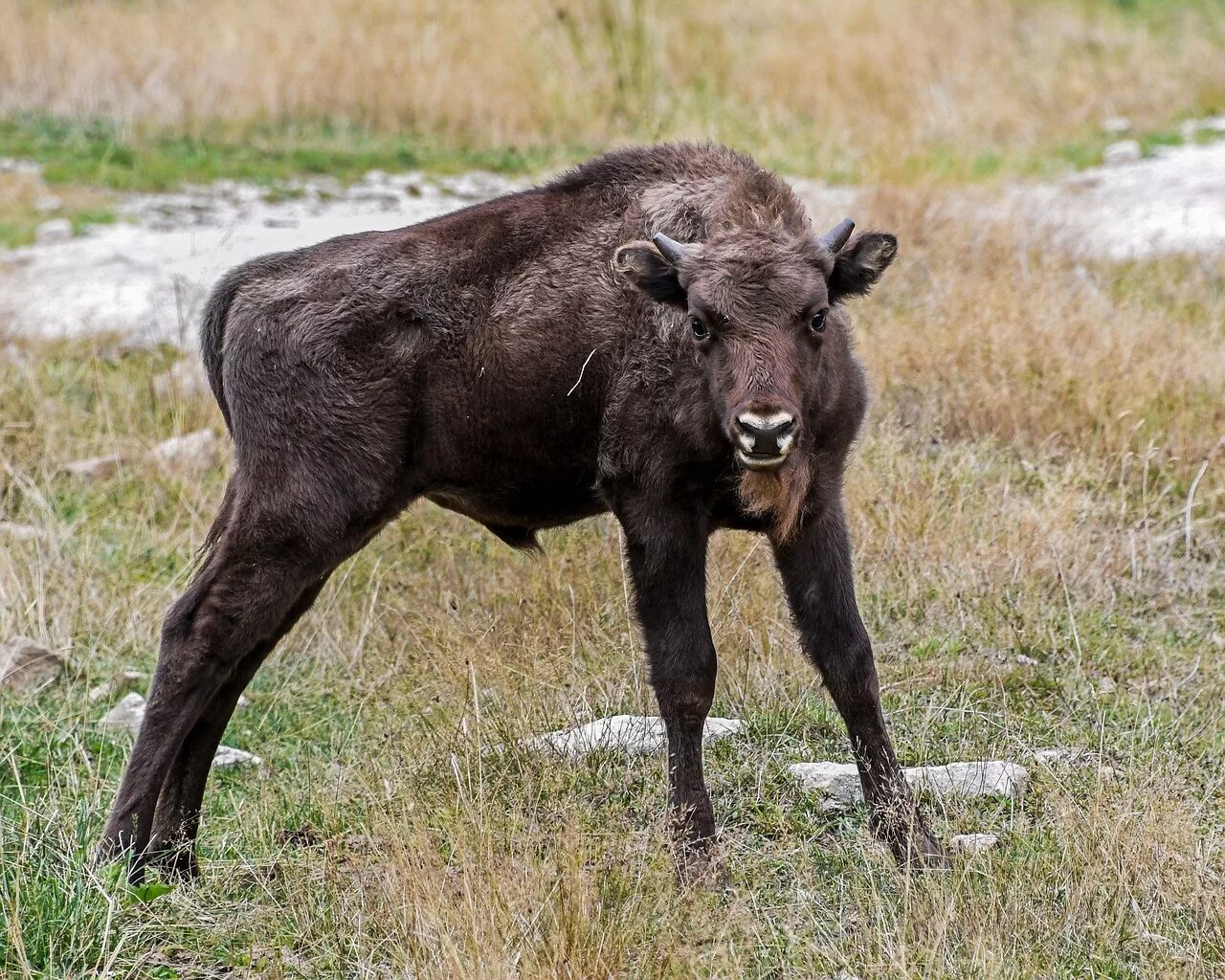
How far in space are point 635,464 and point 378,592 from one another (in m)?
2.79

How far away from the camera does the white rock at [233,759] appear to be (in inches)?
286

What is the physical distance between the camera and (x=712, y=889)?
216 inches

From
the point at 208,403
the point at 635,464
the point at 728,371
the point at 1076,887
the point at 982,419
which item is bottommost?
the point at 208,403

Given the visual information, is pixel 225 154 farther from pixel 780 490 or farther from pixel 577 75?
pixel 780 490

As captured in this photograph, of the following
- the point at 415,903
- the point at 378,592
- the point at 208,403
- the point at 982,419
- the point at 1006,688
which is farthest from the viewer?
the point at 208,403

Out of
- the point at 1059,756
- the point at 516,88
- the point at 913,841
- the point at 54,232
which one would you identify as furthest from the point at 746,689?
the point at 516,88

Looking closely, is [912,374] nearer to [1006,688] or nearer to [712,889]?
[1006,688]

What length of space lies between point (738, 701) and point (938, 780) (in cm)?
113

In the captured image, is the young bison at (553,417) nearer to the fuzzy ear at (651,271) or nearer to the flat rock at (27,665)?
the fuzzy ear at (651,271)

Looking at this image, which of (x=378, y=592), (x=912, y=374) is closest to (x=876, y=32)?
(x=912, y=374)

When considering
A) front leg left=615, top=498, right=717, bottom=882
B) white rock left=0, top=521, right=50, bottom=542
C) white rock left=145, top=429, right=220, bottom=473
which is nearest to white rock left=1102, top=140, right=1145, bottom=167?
white rock left=145, top=429, right=220, bottom=473

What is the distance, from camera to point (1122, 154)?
1611cm

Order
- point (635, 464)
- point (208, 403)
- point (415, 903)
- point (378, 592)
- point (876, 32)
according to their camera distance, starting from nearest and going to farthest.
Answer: point (415, 903) → point (635, 464) → point (378, 592) → point (208, 403) → point (876, 32)

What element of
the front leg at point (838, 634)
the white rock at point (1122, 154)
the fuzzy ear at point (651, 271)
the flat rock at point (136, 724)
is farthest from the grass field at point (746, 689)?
the fuzzy ear at point (651, 271)
